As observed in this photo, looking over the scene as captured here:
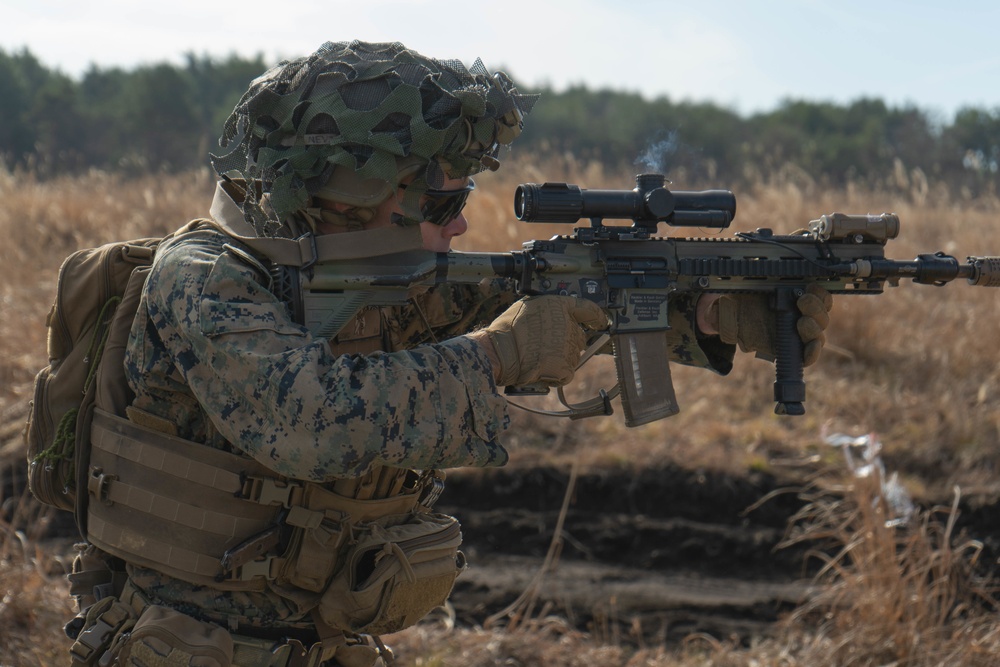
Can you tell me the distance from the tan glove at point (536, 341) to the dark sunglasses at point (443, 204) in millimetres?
321

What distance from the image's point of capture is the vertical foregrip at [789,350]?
10.8 feet

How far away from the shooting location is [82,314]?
264cm

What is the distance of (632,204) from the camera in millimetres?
3021

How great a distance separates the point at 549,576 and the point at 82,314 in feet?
12.7

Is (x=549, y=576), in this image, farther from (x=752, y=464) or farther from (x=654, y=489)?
(x=752, y=464)

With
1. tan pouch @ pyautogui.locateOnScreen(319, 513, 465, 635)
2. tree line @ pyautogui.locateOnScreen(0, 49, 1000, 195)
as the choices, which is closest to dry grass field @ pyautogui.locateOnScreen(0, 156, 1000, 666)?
tan pouch @ pyautogui.locateOnScreen(319, 513, 465, 635)

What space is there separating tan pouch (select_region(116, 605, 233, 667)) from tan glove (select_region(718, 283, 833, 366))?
186cm

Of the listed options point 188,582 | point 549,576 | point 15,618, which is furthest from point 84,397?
point 549,576

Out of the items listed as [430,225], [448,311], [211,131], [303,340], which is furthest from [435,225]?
[211,131]

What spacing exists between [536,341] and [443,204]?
1.53ft

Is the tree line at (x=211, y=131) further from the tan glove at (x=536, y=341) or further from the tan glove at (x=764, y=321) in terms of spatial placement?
the tan glove at (x=536, y=341)

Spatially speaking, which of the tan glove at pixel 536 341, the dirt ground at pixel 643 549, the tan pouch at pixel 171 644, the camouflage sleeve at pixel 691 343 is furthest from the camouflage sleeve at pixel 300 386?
the dirt ground at pixel 643 549

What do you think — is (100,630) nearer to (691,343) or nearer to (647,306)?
(647,306)

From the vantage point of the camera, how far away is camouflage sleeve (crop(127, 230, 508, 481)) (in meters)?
2.18
